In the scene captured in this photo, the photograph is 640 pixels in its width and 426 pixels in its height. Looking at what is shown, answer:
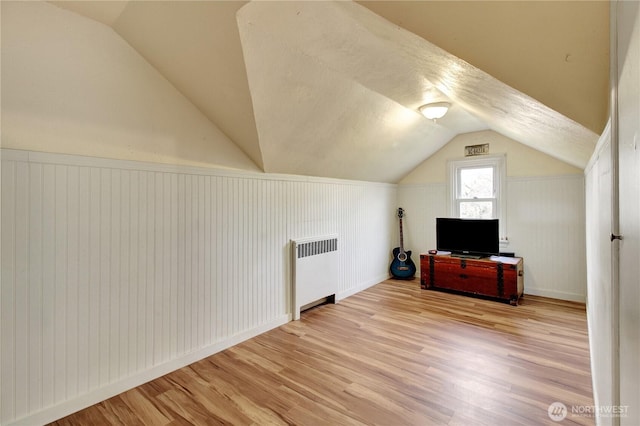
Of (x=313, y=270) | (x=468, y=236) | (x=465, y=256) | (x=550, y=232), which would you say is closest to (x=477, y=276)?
(x=465, y=256)

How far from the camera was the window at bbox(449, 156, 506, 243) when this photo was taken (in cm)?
429

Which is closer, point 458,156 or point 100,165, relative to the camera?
point 100,165

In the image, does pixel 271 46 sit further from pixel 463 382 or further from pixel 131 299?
pixel 463 382

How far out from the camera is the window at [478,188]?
429 cm

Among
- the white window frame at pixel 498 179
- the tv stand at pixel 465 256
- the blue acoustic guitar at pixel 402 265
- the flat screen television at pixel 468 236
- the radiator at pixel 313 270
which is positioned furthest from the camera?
the blue acoustic guitar at pixel 402 265

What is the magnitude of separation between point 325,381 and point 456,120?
3.41 metres

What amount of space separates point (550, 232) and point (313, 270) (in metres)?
3.22

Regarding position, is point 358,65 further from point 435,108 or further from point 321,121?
point 435,108

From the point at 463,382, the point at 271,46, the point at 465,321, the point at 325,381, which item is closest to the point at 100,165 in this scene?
the point at 271,46

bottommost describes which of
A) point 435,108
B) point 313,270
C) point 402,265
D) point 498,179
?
point 402,265

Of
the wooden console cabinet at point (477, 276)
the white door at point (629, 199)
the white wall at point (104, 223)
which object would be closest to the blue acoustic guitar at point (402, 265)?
the wooden console cabinet at point (477, 276)

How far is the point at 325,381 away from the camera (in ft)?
7.08

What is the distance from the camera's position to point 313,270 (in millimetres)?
3520

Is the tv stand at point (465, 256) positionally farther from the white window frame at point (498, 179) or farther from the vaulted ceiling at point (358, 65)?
the vaulted ceiling at point (358, 65)
